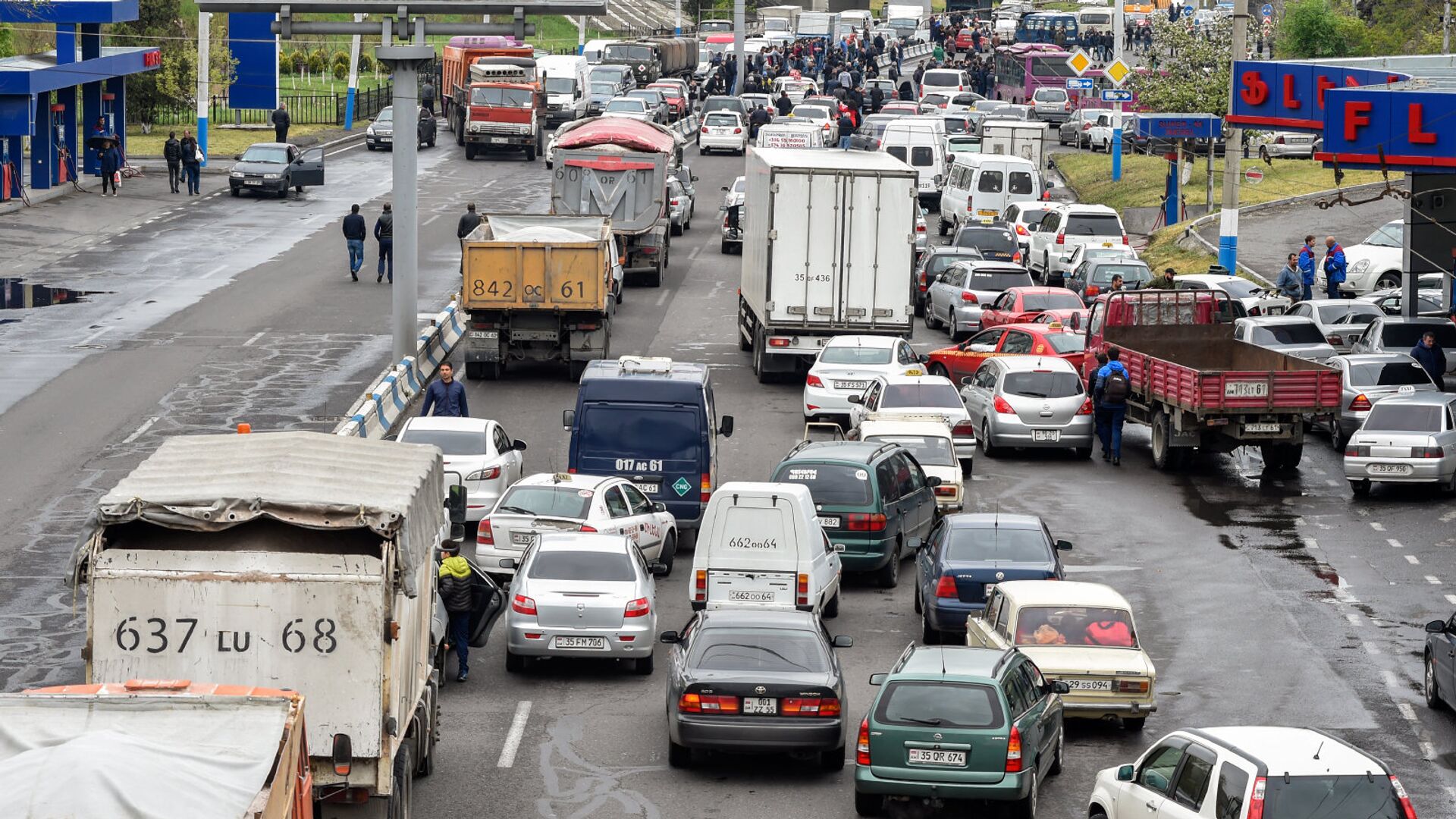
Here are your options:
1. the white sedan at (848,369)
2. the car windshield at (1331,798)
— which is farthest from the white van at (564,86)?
the car windshield at (1331,798)

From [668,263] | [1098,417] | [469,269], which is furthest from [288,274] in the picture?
[1098,417]

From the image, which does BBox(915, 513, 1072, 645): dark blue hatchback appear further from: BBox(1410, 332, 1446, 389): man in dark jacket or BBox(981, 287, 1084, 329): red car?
BBox(981, 287, 1084, 329): red car

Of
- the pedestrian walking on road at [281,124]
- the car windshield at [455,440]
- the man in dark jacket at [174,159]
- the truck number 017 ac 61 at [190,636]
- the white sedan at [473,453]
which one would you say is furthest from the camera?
the pedestrian walking on road at [281,124]

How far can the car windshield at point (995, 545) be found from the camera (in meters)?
20.6

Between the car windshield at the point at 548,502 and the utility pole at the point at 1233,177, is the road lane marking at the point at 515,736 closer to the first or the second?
the car windshield at the point at 548,502

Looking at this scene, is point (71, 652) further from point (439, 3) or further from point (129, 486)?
point (439, 3)

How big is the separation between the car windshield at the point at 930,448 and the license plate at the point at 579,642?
26.2ft

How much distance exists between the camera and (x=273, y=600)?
13273 millimetres

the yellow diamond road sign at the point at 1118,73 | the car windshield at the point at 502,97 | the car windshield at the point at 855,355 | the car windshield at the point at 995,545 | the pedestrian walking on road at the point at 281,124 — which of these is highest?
the yellow diamond road sign at the point at 1118,73

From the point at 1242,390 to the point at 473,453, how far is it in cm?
1064

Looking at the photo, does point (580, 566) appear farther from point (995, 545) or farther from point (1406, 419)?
point (1406, 419)

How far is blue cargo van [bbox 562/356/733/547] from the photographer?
2469 cm

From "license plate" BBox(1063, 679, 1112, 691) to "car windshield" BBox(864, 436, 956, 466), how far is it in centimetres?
886

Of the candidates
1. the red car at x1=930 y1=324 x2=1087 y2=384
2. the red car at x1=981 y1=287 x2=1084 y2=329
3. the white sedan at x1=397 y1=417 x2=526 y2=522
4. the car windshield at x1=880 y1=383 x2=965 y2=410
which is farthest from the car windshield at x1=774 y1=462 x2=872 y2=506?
the red car at x1=981 y1=287 x2=1084 y2=329
